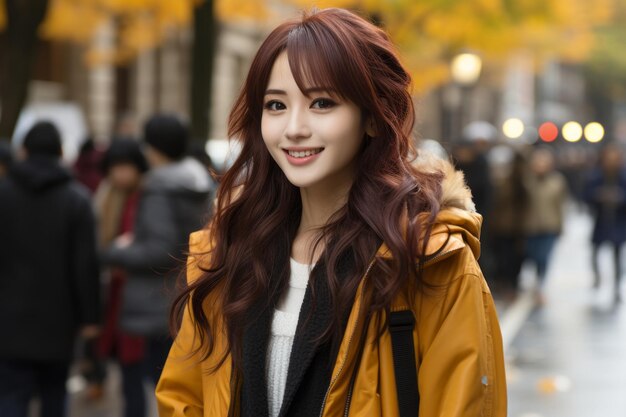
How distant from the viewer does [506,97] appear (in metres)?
69.3

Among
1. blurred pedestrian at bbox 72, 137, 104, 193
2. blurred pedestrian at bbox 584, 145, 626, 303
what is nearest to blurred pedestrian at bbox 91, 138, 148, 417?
blurred pedestrian at bbox 72, 137, 104, 193

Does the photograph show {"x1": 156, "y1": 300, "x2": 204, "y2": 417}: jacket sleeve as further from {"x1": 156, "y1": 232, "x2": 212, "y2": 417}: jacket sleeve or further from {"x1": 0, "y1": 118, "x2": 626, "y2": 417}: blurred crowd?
{"x1": 0, "y1": 118, "x2": 626, "y2": 417}: blurred crowd

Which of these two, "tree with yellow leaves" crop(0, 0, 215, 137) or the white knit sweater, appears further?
"tree with yellow leaves" crop(0, 0, 215, 137)

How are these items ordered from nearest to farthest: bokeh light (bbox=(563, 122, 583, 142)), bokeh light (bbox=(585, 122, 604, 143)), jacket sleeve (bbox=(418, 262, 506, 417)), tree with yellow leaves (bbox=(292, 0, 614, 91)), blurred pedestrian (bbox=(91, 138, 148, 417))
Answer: jacket sleeve (bbox=(418, 262, 506, 417))
blurred pedestrian (bbox=(91, 138, 148, 417))
tree with yellow leaves (bbox=(292, 0, 614, 91))
bokeh light (bbox=(585, 122, 604, 143))
bokeh light (bbox=(563, 122, 583, 142))

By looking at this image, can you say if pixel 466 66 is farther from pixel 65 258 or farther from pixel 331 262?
pixel 331 262

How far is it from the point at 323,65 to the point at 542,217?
45.3 feet

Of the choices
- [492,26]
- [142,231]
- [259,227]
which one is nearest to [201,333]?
[259,227]

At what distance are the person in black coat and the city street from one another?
2.04 m

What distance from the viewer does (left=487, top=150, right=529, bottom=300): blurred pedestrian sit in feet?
53.6

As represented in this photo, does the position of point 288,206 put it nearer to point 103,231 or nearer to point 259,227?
point 259,227

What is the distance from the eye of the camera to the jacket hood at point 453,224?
8.89 feet

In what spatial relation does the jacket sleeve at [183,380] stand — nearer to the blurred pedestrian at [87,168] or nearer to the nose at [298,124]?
the nose at [298,124]

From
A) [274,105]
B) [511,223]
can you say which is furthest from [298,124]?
[511,223]

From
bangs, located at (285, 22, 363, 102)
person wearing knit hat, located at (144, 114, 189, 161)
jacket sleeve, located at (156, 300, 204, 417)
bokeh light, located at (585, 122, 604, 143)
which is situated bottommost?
jacket sleeve, located at (156, 300, 204, 417)
